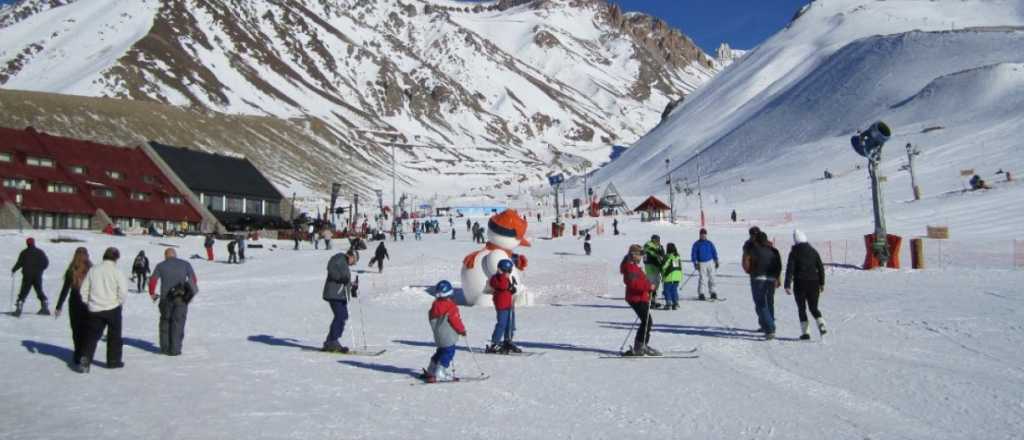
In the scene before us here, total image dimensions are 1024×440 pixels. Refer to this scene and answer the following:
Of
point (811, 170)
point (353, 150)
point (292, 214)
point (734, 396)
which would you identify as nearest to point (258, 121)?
point (353, 150)

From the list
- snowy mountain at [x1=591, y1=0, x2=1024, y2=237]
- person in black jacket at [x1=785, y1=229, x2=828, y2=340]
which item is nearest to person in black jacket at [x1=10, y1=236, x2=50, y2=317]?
person in black jacket at [x1=785, y1=229, x2=828, y2=340]

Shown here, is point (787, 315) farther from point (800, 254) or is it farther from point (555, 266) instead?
point (555, 266)

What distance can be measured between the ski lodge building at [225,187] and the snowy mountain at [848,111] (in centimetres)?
4466

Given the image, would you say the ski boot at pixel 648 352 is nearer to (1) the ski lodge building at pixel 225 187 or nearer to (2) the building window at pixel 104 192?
(2) the building window at pixel 104 192

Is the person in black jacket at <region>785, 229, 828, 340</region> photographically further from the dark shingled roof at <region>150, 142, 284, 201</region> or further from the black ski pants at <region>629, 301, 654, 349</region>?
the dark shingled roof at <region>150, 142, 284, 201</region>

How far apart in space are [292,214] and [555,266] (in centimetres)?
6120

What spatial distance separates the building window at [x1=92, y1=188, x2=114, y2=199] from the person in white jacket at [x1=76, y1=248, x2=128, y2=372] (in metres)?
53.2

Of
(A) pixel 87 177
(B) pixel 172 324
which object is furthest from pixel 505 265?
(A) pixel 87 177

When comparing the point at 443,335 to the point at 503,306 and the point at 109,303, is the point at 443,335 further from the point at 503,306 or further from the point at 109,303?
the point at 109,303

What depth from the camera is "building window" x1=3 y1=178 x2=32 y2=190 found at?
50969 mm

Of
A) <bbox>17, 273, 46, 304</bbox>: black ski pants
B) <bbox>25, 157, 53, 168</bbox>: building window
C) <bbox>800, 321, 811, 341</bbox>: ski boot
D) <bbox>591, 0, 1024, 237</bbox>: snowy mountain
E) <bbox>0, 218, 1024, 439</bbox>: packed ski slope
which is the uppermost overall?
<bbox>591, 0, 1024, 237</bbox>: snowy mountain

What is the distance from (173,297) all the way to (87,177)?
53.9m

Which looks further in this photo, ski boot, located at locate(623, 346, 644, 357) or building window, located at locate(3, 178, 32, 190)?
building window, located at locate(3, 178, 32, 190)

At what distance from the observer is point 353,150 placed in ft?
650
